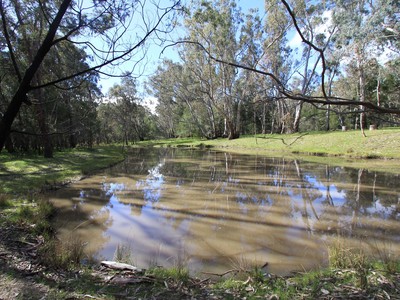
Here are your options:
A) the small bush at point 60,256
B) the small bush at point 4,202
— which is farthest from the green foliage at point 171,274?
the small bush at point 4,202

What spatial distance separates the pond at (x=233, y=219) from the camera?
4.95 meters

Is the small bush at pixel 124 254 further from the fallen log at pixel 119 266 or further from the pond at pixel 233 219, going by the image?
the fallen log at pixel 119 266

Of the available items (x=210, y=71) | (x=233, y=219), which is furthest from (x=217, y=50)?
(x=233, y=219)

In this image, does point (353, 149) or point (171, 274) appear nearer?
point (171, 274)

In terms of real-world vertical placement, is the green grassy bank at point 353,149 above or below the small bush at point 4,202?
above

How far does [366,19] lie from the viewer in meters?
20.0

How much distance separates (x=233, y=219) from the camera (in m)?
7.02

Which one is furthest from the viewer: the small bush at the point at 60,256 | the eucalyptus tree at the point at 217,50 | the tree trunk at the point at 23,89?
the eucalyptus tree at the point at 217,50

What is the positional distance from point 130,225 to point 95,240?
3.65 feet

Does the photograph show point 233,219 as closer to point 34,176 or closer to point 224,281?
point 224,281

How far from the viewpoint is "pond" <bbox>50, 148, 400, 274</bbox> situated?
4949 mm

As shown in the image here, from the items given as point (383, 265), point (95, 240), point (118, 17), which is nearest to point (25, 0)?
point (118, 17)

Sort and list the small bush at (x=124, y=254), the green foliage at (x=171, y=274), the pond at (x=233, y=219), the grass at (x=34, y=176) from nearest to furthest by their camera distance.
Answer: the green foliage at (x=171, y=274) < the small bush at (x=124, y=254) < the pond at (x=233, y=219) < the grass at (x=34, y=176)

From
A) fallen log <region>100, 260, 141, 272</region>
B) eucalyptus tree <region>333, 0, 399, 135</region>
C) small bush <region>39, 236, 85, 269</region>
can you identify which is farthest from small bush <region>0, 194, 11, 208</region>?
eucalyptus tree <region>333, 0, 399, 135</region>
